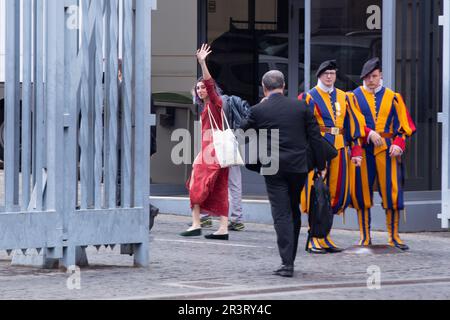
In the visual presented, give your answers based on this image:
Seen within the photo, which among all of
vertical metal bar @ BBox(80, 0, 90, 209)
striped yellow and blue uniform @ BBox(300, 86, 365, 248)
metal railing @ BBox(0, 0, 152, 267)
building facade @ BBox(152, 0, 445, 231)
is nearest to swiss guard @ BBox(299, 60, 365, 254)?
striped yellow and blue uniform @ BBox(300, 86, 365, 248)

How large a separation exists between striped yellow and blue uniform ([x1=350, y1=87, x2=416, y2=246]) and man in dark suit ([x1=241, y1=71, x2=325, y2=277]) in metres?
1.87

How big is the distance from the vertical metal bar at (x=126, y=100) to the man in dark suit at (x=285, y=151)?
0.95 metres

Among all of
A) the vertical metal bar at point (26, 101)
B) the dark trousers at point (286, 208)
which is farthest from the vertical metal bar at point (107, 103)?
the dark trousers at point (286, 208)

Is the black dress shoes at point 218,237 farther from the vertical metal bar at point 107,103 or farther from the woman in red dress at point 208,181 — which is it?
the vertical metal bar at point 107,103

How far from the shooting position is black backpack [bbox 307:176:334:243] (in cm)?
1163

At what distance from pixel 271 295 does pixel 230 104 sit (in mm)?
5307

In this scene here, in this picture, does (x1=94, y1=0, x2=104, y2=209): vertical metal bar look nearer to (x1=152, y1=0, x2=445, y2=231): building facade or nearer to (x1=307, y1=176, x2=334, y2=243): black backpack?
(x1=307, y1=176, x2=334, y2=243): black backpack

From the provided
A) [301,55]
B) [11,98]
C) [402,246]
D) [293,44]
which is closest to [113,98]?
[11,98]

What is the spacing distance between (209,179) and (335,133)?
1.55 meters

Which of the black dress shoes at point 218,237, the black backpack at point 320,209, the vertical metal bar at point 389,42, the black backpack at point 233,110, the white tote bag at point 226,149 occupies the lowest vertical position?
the black dress shoes at point 218,237

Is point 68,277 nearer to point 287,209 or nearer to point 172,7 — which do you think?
point 287,209

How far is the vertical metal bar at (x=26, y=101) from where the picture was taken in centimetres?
982

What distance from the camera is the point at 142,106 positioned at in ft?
34.7

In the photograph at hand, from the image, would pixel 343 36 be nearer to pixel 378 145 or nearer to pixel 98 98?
pixel 378 145
